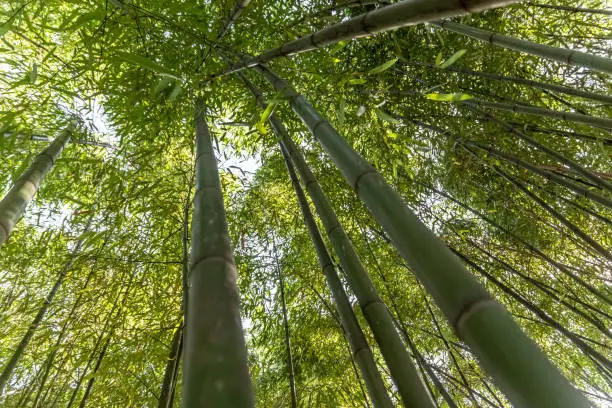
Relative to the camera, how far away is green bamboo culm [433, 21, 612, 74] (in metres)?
1.59

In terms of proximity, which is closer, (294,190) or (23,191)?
(23,191)

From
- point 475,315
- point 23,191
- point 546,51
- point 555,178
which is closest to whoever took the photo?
point 475,315

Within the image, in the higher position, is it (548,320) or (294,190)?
(294,190)

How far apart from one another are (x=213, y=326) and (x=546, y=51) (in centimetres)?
196

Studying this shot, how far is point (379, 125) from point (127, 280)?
1.97 m

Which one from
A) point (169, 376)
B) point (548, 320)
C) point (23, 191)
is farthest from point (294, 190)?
point (548, 320)

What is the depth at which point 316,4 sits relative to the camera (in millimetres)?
2545

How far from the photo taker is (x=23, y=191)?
1647 millimetres

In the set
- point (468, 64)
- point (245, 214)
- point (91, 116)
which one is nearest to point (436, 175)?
point (468, 64)

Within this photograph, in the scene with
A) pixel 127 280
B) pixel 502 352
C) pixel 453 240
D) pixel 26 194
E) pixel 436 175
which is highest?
pixel 436 175

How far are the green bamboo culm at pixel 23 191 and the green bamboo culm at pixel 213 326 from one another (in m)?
0.97

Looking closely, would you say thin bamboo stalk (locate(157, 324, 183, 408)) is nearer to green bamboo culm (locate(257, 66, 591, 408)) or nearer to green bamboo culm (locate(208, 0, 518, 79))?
green bamboo culm (locate(257, 66, 591, 408))

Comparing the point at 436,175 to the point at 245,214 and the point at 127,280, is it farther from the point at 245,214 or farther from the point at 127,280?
the point at 127,280

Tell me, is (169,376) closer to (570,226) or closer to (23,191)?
(23,191)
